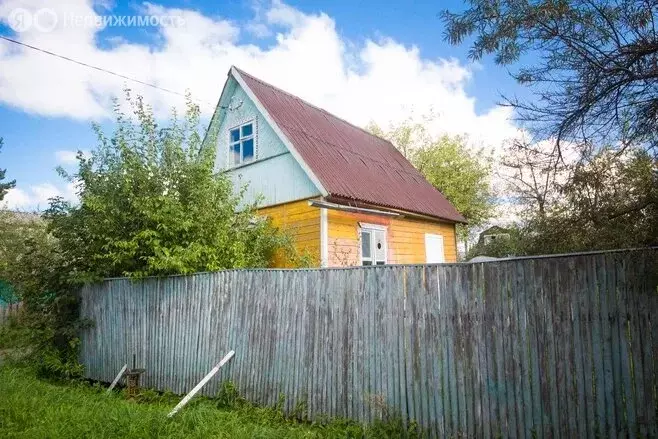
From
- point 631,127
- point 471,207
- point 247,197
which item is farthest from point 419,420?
point 471,207

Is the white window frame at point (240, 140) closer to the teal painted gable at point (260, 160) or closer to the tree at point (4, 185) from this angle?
the teal painted gable at point (260, 160)

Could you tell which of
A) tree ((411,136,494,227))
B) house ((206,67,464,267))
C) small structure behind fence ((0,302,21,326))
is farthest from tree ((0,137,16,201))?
tree ((411,136,494,227))

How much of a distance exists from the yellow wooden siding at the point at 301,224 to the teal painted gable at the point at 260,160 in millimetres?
257

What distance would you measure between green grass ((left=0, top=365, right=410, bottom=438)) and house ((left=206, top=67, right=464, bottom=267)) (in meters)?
4.69

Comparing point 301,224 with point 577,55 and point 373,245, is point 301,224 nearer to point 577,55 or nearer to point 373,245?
point 373,245

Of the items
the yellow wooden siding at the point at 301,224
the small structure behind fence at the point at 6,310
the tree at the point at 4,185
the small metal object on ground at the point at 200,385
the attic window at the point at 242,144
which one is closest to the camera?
the small metal object on ground at the point at 200,385

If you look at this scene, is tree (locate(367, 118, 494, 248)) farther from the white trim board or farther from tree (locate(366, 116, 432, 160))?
the white trim board

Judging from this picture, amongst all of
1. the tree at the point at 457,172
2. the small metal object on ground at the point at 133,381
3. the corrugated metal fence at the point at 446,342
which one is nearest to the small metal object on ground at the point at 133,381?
the small metal object on ground at the point at 133,381

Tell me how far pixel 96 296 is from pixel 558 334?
8572 mm

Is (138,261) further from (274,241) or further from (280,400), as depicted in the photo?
(280,400)

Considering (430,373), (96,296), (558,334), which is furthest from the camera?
A: (96,296)

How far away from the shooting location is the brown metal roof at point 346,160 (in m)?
10.4

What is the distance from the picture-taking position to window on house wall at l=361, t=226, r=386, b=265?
10.8 m

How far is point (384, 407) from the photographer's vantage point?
451 cm
